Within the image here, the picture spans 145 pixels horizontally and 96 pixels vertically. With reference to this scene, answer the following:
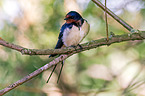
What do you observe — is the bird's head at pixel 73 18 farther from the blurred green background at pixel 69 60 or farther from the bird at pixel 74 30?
the blurred green background at pixel 69 60

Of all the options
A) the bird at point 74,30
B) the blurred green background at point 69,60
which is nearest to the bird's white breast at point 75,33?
the bird at point 74,30

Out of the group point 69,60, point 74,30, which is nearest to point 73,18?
point 74,30

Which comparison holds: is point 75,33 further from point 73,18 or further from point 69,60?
point 69,60

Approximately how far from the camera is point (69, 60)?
248 centimetres

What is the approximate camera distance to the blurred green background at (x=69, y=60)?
2.11 metres

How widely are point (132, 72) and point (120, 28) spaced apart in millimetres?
598

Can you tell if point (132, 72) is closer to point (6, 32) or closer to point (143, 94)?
point (143, 94)

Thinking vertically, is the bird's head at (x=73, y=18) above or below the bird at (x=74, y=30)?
above

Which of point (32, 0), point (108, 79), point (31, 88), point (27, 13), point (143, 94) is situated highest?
point (32, 0)

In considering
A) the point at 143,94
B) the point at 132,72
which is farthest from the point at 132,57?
the point at 143,94

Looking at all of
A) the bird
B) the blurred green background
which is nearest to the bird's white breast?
the bird

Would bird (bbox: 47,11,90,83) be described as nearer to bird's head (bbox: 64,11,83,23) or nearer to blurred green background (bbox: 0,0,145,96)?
bird's head (bbox: 64,11,83,23)

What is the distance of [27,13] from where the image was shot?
232cm

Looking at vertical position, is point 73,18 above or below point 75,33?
above
